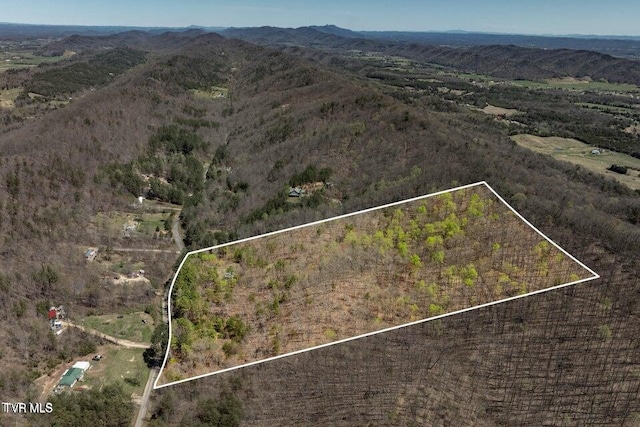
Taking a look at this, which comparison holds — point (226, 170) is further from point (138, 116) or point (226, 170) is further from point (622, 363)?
point (622, 363)

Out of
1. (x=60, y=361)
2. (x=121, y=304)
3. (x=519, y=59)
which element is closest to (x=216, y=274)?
(x=60, y=361)

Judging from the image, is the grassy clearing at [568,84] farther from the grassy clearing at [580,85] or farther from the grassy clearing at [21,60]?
the grassy clearing at [21,60]

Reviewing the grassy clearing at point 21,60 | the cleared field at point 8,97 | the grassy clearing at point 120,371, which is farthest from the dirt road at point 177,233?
the grassy clearing at point 21,60

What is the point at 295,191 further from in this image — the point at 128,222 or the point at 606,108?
the point at 606,108

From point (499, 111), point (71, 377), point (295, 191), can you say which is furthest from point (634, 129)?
point (71, 377)

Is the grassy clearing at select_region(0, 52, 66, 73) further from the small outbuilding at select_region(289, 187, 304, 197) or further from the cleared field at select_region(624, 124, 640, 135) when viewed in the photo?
the cleared field at select_region(624, 124, 640, 135)

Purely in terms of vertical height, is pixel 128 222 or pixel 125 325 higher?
pixel 128 222
